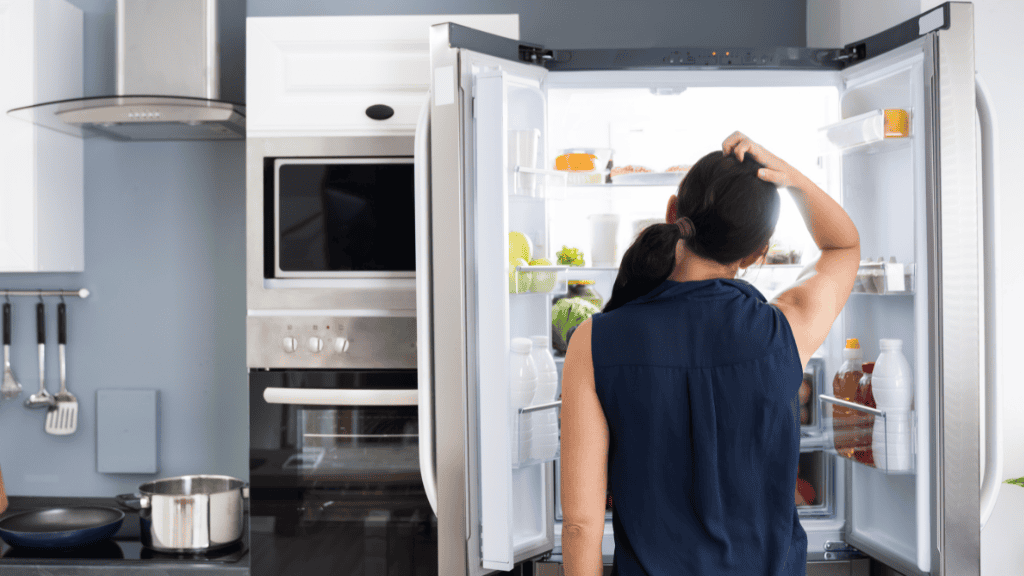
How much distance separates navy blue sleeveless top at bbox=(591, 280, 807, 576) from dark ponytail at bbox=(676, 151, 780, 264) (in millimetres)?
58

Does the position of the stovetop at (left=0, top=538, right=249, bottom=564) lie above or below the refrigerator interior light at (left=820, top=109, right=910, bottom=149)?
below

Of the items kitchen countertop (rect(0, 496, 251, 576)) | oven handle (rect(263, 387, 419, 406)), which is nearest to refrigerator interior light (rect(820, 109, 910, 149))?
oven handle (rect(263, 387, 419, 406))

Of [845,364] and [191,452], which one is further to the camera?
[191,452]

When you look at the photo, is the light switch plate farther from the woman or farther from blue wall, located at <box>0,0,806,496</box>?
the woman

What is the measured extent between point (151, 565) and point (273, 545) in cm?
37

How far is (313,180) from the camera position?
5.89 feet

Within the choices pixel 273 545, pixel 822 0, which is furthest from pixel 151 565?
pixel 822 0

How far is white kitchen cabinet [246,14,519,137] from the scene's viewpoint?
179 centimetres

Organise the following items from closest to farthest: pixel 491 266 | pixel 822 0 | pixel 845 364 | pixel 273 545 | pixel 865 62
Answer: pixel 491 266, pixel 865 62, pixel 845 364, pixel 273 545, pixel 822 0

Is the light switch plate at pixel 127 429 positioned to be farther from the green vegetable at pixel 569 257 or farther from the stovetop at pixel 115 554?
the green vegetable at pixel 569 257

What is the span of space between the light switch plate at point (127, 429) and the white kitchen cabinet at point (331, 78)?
3.88 ft

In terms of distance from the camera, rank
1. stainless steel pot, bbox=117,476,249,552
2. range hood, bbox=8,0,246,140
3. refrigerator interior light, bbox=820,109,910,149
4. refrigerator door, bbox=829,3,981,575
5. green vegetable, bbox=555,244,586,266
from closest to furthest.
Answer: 1. refrigerator door, bbox=829,3,981,575
2. refrigerator interior light, bbox=820,109,910,149
3. green vegetable, bbox=555,244,586,266
4. stainless steel pot, bbox=117,476,249,552
5. range hood, bbox=8,0,246,140

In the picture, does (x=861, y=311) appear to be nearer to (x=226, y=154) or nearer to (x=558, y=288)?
(x=558, y=288)

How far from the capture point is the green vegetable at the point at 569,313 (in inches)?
72.0
